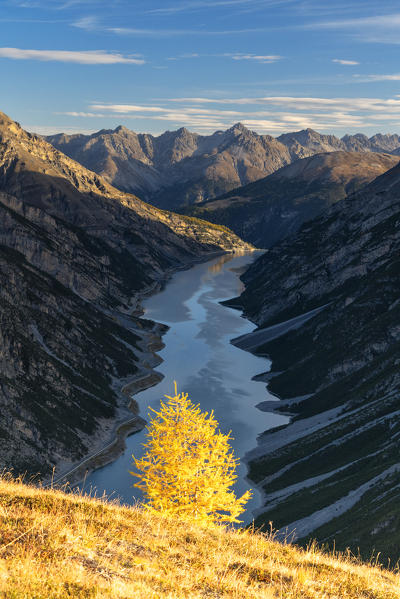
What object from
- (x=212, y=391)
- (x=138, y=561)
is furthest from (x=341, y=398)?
(x=138, y=561)

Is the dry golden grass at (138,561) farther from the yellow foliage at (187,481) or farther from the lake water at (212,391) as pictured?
the lake water at (212,391)

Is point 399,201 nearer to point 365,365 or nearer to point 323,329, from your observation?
point 323,329

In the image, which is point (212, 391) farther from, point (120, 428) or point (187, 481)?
point (187, 481)

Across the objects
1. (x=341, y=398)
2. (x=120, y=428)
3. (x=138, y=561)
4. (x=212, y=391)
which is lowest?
(x=120, y=428)

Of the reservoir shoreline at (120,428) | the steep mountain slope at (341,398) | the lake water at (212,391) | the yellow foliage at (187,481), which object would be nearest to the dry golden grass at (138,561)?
the yellow foliage at (187,481)

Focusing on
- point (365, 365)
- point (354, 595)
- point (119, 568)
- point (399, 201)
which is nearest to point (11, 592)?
point (119, 568)

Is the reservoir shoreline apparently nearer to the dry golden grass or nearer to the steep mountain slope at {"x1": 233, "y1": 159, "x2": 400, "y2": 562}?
the steep mountain slope at {"x1": 233, "y1": 159, "x2": 400, "y2": 562}
